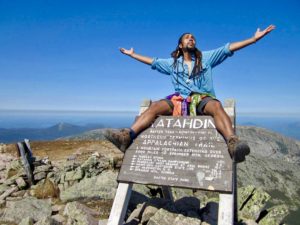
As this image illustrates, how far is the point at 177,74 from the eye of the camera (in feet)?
30.3

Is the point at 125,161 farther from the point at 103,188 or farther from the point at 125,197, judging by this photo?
the point at 103,188

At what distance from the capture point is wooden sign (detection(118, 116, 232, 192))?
6800 mm

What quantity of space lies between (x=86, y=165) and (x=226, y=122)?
27.2 ft

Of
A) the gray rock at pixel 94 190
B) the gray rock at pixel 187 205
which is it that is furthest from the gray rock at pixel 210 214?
the gray rock at pixel 94 190

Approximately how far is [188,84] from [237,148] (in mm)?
2958

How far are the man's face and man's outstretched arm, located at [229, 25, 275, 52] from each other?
Answer: 48.4 inches

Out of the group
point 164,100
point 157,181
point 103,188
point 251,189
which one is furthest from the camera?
point 251,189

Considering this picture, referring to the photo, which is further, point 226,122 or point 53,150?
point 53,150

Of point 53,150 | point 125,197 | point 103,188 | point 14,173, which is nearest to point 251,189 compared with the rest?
point 103,188

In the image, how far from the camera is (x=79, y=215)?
905cm

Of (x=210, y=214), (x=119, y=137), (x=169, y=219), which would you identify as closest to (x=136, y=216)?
(x=169, y=219)

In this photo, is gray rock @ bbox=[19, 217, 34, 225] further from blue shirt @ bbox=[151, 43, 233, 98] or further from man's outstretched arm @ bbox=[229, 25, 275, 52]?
man's outstretched arm @ bbox=[229, 25, 275, 52]

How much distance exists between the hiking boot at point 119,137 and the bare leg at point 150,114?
336 mm

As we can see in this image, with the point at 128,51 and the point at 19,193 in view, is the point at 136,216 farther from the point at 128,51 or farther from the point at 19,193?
the point at 19,193
